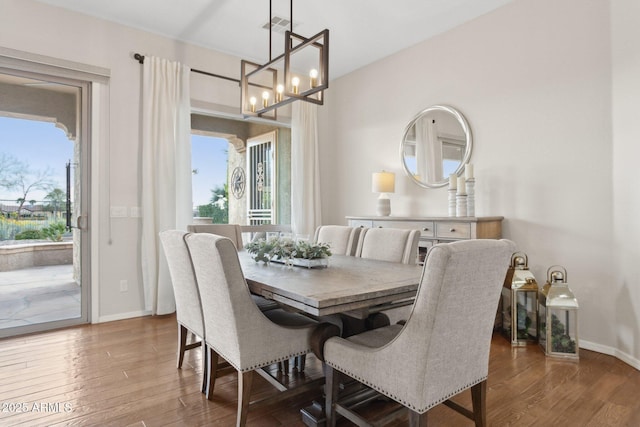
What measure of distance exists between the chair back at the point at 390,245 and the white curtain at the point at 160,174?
6.66 ft

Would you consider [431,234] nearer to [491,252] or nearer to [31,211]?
[491,252]

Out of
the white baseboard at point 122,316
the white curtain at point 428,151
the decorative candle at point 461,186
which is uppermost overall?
the white curtain at point 428,151

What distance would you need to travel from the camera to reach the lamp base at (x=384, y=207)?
4.04 m

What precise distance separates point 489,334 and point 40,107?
3.93 metres

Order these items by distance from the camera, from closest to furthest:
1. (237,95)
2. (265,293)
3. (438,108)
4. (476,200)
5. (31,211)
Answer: (265,293) → (31,211) → (476,200) → (438,108) → (237,95)

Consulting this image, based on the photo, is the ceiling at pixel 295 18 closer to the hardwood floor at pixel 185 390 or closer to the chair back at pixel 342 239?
the chair back at pixel 342 239

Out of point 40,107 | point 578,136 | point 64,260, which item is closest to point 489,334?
point 578,136

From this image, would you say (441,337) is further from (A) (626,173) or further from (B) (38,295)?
(B) (38,295)

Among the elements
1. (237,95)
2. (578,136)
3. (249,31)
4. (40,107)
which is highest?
Answer: (249,31)

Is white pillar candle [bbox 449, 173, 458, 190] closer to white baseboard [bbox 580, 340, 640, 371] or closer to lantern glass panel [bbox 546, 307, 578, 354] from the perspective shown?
lantern glass panel [bbox 546, 307, 578, 354]

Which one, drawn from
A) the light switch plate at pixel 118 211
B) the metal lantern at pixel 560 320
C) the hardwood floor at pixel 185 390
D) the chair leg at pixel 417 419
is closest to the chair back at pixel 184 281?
the hardwood floor at pixel 185 390

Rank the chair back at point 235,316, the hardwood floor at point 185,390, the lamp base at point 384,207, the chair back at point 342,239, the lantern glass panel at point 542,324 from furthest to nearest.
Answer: the lamp base at point 384,207 < the chair back at point 342,239 < the lantern glass panel at point 542,324 < the hardwood floor at point 185,390 < the chair back at point 235,316

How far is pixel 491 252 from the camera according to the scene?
4.54 ft

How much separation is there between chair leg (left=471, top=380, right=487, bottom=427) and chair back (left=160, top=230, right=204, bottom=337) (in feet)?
4.68
